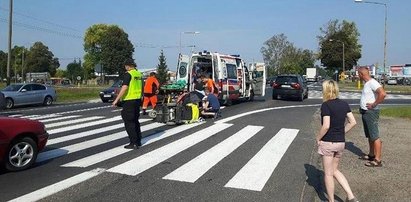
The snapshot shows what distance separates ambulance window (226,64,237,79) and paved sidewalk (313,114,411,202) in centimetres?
1035

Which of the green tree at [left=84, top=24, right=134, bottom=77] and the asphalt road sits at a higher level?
the green tree at [left=84, top=24, right=134, bottom=77]

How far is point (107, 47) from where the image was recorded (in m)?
96.2

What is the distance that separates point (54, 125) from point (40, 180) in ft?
25.1

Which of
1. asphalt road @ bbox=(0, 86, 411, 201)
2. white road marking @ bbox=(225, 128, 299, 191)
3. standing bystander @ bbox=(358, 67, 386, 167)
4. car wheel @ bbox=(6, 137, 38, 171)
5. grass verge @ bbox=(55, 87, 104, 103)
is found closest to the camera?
asphalt road @ bbox=(0, 86, 411, 201)

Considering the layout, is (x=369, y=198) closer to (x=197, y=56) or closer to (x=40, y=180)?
(x=40, y=180)

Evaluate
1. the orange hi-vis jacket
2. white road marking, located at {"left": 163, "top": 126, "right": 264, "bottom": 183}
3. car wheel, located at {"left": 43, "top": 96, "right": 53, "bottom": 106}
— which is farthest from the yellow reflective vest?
car wheel, located at {"left": 43, "top": 96, "right": 53, "bottom": 106}

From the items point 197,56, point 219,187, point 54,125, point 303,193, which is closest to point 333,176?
point 303,193

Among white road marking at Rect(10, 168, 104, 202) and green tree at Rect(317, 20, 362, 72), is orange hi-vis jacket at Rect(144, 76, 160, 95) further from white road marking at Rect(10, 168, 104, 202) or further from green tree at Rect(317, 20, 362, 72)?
green tree at Rect(317, 20, 362, 72)

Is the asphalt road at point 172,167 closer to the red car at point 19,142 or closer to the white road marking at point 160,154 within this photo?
the white road marking at point 160,154

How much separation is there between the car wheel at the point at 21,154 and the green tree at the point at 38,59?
124 meters

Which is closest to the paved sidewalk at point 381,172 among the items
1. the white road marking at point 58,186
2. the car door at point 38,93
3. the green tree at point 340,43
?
the white road marking at point 58,186

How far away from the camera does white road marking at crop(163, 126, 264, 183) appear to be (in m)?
7.35

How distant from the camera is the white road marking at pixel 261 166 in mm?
6926

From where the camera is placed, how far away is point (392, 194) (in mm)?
6508
